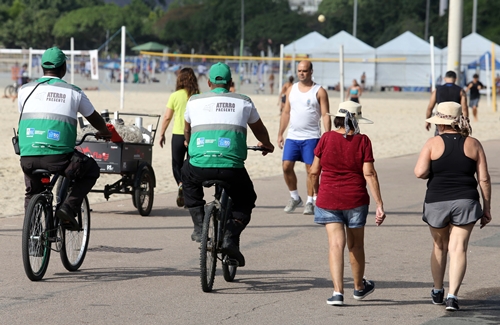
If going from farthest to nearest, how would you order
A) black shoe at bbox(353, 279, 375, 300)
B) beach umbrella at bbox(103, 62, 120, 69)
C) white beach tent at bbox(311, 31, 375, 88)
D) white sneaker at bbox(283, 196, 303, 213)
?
1. beach umbrella at bbox(103, 62, 120, 69)
2. white beach tent at bbox(311, 31, 375, 88)
3. white sneaker at bbox(283, 196, 303, 213)
4. black shoe at bbox(353, 279, 375, 300)

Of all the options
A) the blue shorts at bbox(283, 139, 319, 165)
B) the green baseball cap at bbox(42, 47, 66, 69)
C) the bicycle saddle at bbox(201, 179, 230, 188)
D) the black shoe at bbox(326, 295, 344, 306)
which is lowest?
the black shoe at bbox(326, 295, 344, 306)

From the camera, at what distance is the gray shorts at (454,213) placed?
22.3ft

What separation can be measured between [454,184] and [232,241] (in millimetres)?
1730

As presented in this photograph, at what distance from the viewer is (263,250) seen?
9.28 m

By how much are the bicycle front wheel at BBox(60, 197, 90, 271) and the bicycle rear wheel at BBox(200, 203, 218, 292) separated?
1349 millimetres

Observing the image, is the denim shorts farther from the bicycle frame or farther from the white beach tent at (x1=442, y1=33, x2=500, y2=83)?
the white beach tent at (x1=442, y1=33, x2=500, y2=83)

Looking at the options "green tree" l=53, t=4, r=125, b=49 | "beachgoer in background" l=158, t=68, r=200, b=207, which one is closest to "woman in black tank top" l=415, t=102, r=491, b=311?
"beachgoer in background" l=158, t=68, r=200, b=207

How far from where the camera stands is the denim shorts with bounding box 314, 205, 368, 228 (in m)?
6.93

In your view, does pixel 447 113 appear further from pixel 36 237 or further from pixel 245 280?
pixel 36 237

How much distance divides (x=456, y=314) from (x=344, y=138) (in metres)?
1.46

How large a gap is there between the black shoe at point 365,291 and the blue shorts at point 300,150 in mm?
4479

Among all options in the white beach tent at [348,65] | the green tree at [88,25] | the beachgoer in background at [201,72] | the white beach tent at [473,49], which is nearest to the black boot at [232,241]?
the beachgoer in background at [201,72]

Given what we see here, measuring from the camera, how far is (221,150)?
23.8 ft

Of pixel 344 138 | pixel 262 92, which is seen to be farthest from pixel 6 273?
pixel 262 92
